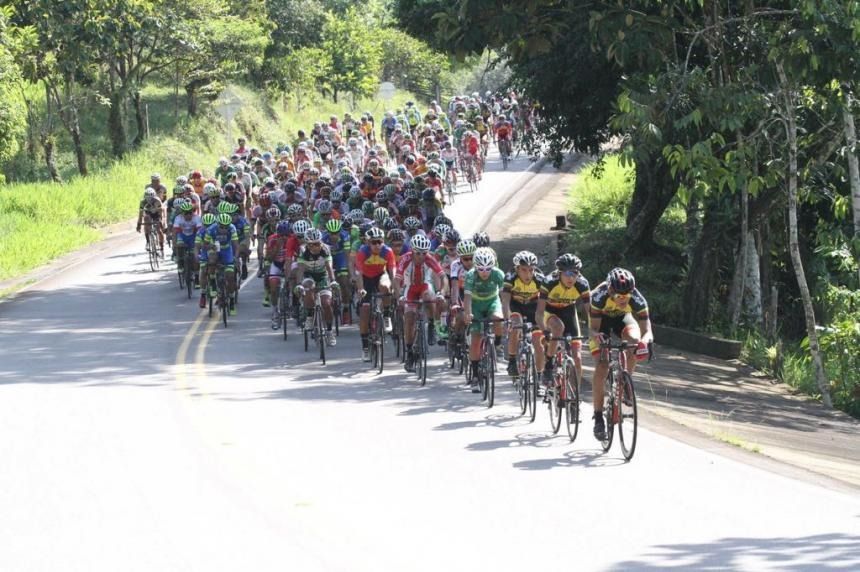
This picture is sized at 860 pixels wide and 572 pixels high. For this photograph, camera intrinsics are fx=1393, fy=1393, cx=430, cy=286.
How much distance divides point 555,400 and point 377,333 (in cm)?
471

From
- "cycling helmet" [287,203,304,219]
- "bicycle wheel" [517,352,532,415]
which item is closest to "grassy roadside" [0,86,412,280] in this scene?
"cycling helmet" [287,203,304,219]

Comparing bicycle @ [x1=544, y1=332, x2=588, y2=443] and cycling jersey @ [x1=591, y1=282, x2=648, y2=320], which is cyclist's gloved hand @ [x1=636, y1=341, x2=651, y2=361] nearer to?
cycling jersey @ [x1=591, y1=282, x2=648, y2=320]

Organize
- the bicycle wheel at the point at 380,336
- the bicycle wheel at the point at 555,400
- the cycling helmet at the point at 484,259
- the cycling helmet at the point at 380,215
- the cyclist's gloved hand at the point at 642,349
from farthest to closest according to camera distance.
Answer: the cycling helmet at the point at 380,215 → the bicycle wheel at the point at 380,336 → the cycling helmet at the point at 484,259 → the bicycle wheel at the point at 555,400 → the cyclist's gloved hand at the point at 642,349

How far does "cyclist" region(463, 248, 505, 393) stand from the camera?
1580 cm

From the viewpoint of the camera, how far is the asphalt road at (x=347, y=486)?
9359 millimetres

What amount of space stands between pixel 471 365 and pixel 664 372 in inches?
200

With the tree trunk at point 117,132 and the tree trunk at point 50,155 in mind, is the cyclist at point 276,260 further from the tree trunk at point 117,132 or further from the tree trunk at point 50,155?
the tree trunk at point 117,132

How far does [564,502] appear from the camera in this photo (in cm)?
1088

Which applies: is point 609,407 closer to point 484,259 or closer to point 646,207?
point 484,259

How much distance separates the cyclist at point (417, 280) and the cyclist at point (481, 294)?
1127mm

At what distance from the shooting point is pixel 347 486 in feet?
37.7

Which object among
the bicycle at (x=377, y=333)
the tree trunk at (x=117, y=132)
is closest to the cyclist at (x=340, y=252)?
the bicycle at (x=377, y=333)

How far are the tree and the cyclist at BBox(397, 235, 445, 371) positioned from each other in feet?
157

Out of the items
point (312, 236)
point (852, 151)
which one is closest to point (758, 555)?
point (852, 151)
